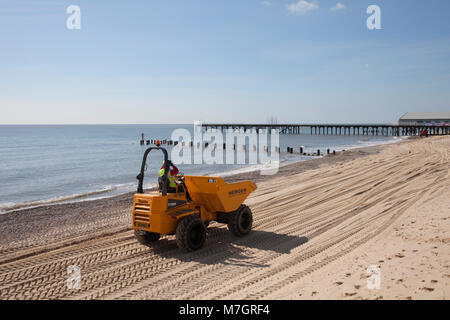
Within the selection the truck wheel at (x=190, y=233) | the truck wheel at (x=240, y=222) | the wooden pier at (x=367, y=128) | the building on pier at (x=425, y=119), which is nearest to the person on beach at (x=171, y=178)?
the truck wheel at (x=190, y=233)

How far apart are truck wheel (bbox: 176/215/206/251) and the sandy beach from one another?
20 centimetres

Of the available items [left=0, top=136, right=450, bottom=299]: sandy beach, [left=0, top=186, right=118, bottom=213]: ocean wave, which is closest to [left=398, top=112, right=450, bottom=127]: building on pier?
[left=0, top=136, right=450, bottom=299]: sandy beach

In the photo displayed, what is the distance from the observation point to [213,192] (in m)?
8.09

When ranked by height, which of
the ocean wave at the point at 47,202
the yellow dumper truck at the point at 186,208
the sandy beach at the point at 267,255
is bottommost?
the ocean wave at the point at 47,202

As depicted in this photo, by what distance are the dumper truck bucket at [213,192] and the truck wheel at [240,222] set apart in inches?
6.7

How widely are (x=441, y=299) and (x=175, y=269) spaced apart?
14.4 ft

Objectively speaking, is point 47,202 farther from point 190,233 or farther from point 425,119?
point 425,119

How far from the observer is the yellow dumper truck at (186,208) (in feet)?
23.4

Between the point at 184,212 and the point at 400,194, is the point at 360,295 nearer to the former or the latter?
the point at 184,212

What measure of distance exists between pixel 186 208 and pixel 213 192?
0.78 meters

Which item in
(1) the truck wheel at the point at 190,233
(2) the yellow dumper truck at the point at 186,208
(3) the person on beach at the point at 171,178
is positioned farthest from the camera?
(3) the person on beach at the point at 171,178

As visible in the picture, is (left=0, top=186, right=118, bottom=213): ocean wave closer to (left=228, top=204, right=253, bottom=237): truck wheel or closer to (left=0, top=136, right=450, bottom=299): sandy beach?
(left=0, top=136, right=450, bottom=299): sandy beach

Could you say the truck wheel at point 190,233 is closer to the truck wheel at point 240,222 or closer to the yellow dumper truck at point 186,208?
the yellow dumper truck at point 186,208

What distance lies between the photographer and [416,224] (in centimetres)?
825
